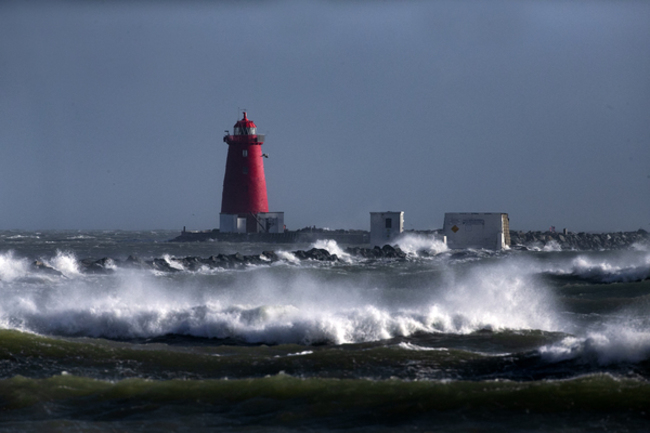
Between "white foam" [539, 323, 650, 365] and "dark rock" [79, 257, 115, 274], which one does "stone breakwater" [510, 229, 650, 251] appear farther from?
"white foam" [539, 323, 650, 365]

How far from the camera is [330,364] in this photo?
8227 mm

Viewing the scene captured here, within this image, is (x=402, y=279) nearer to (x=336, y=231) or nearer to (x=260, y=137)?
(x=260, y=137)

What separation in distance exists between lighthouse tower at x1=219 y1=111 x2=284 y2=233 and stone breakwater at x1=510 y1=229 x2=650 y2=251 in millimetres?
16288

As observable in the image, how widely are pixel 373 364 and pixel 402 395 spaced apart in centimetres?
170

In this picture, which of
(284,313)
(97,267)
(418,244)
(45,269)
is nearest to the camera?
(284,313)

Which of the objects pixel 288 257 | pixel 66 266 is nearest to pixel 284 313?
pixel 66 266

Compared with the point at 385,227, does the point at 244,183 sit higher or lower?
higher

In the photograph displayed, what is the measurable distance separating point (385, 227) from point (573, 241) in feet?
57.5

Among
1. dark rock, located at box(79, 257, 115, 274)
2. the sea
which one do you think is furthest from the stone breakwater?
the sea

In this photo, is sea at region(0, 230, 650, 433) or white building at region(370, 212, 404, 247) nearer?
sea at region(0, 230, 650, 433)

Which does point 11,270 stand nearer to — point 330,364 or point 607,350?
point 330,364

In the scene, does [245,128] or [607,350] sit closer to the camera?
[607,350]

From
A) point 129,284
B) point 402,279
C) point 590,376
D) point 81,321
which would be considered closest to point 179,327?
point 81,321

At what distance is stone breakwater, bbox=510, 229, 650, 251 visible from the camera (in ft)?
143
